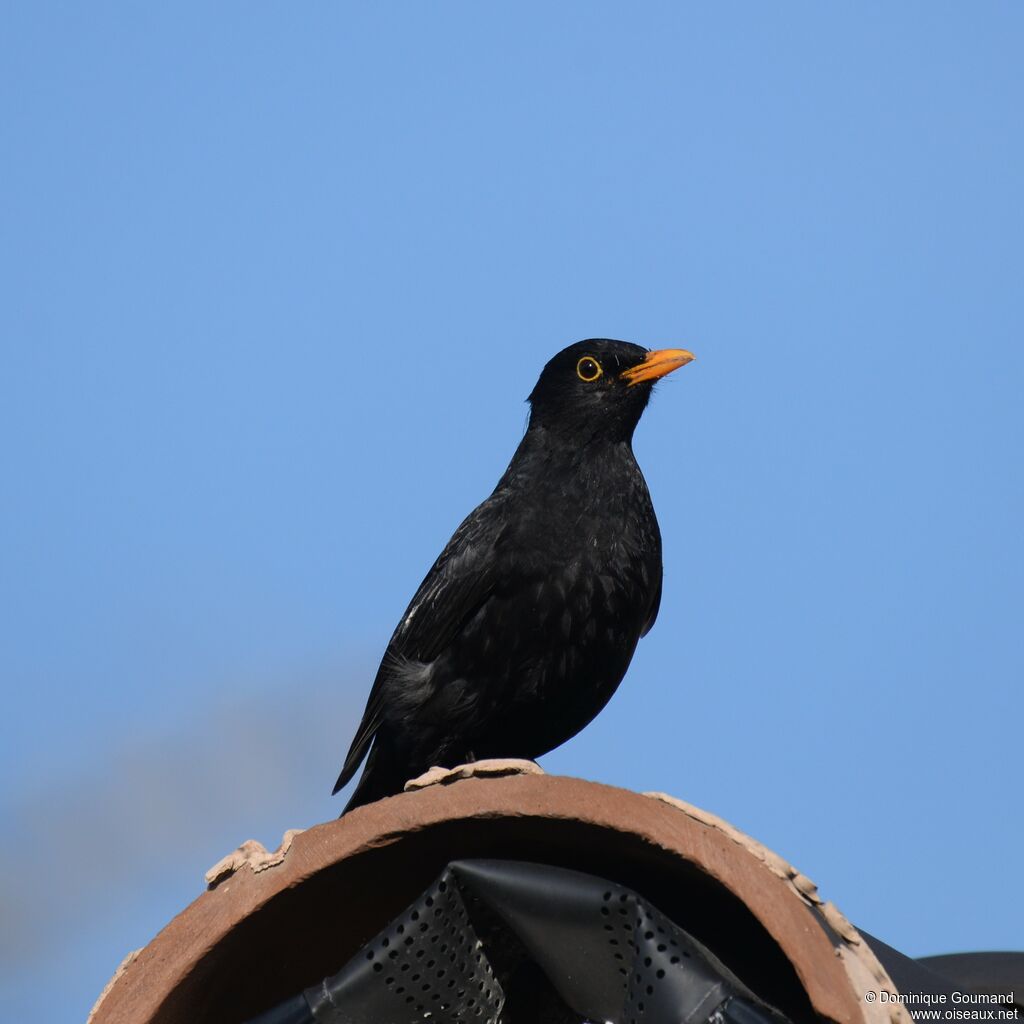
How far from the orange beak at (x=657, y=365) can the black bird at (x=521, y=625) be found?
1.68 ft

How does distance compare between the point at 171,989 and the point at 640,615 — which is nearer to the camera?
the point at 171,989

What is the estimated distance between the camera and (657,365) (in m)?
6.87

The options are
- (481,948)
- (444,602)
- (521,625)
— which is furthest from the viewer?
(444,602)

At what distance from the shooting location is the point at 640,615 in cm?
612

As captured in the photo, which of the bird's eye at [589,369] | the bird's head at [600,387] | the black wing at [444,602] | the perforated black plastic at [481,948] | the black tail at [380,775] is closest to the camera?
the perforated black plastic at [481,948]

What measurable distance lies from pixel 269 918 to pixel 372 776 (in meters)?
2.57

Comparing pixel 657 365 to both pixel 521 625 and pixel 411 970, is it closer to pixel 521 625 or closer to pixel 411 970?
pixel 521 625

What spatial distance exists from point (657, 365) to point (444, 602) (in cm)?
153

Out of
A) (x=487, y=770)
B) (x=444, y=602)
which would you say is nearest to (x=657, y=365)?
(x=444, y=602)

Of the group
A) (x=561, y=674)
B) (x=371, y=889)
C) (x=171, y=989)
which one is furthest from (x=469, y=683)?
(x=171, y=989)

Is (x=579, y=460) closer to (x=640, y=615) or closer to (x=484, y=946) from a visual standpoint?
(x=640, y=615)

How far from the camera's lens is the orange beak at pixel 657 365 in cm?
681

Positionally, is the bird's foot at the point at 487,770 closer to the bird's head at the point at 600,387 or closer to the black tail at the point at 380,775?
the black tail at the point at 380,775

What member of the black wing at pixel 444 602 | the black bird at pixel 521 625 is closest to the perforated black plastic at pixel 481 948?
the black bird at pixel 521 625
